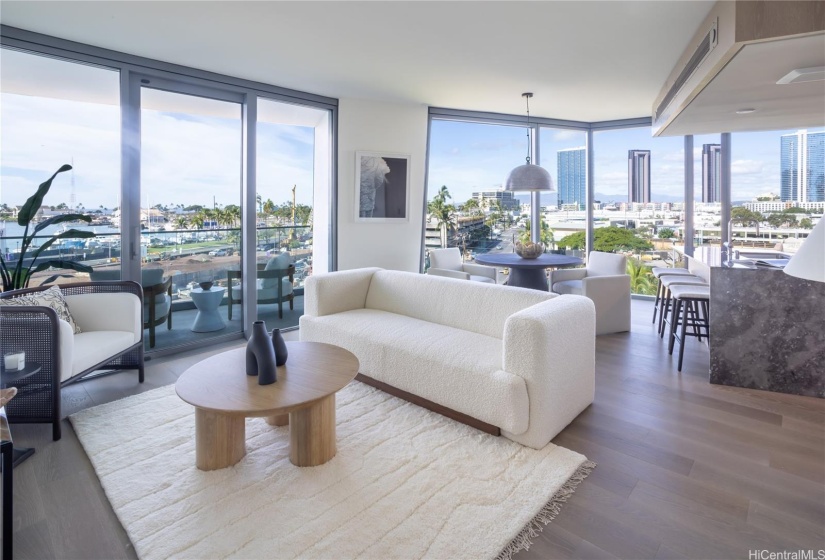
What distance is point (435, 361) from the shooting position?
2.62m

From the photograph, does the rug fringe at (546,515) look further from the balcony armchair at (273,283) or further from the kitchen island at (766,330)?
the balcony armchair at (273,283)

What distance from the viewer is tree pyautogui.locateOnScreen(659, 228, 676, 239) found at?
6023 mm

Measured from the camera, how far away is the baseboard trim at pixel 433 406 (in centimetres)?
247

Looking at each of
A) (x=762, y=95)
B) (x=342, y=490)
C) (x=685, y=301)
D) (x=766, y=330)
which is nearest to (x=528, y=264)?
(x=685, y=301)

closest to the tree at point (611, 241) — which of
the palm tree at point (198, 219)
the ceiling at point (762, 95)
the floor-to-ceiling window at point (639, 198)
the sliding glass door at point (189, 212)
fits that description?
the floor-to-ceiling window at point (639, 198)

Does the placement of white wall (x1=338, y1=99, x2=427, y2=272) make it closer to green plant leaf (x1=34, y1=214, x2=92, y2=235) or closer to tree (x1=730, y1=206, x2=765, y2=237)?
green plant leaf (x1=34, y1=214, x2=92, y2=235)

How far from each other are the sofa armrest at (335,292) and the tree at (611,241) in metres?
3.87

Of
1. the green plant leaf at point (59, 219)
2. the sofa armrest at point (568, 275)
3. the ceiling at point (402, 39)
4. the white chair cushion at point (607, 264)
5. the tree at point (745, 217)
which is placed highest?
the ceiling at point (402, 39)

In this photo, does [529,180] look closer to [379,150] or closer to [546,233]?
[379,150]

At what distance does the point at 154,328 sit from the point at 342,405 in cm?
221

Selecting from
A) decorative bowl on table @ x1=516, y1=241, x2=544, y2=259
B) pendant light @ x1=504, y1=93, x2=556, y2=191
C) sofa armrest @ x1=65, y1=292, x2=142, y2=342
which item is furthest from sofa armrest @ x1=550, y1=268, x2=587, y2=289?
sofa armrest @ x1=65, y1=292, x2=142, y2=342

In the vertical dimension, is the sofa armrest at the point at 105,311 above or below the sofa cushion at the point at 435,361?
above

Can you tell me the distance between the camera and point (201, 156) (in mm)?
4184

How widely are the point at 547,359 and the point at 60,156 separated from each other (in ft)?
12.7
